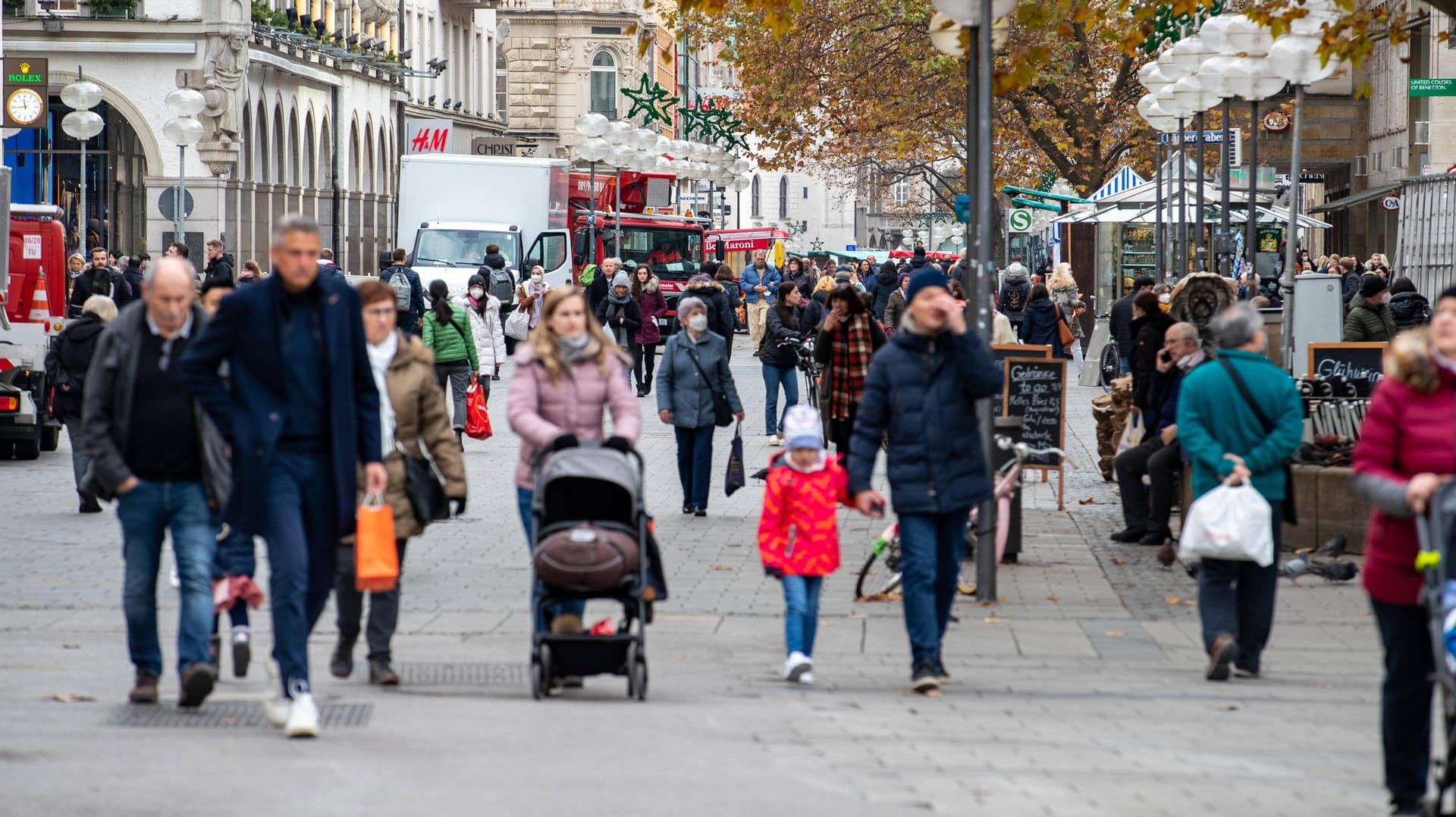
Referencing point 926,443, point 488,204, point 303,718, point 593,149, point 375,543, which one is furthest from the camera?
point 488,204

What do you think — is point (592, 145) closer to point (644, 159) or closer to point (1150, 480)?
point (644, 159)

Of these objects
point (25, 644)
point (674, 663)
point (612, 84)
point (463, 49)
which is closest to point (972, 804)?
point (674, 663)

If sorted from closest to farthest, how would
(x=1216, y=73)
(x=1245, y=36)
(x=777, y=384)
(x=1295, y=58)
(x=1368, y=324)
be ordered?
(x=1295, y=58) → (x=1245, y=36) → (x=1368, y=324) → (x=1216, y=73) → (x=777, y=384)

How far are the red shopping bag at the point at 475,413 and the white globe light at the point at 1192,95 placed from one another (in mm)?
7720

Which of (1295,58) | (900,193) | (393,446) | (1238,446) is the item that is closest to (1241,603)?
(1238,446)

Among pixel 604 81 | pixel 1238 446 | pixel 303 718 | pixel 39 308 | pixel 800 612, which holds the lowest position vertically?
pixel 303 718

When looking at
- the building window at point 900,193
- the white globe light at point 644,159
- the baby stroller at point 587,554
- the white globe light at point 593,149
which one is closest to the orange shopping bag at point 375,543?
the baby stroller at point 587,554

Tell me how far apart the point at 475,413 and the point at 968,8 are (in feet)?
33.0

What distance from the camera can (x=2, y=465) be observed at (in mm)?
19266

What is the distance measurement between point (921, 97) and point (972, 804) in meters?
32.6

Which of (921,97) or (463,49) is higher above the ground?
(463,49)

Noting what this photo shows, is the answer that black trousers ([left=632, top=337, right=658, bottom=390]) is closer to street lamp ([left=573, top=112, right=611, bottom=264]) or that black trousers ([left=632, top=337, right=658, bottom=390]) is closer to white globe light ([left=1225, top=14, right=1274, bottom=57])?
street lamp ([left=573, top=112, right=611, bottom=264])

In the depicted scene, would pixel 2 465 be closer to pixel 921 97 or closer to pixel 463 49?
pixel 921 97

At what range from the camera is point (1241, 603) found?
30.5 ft
